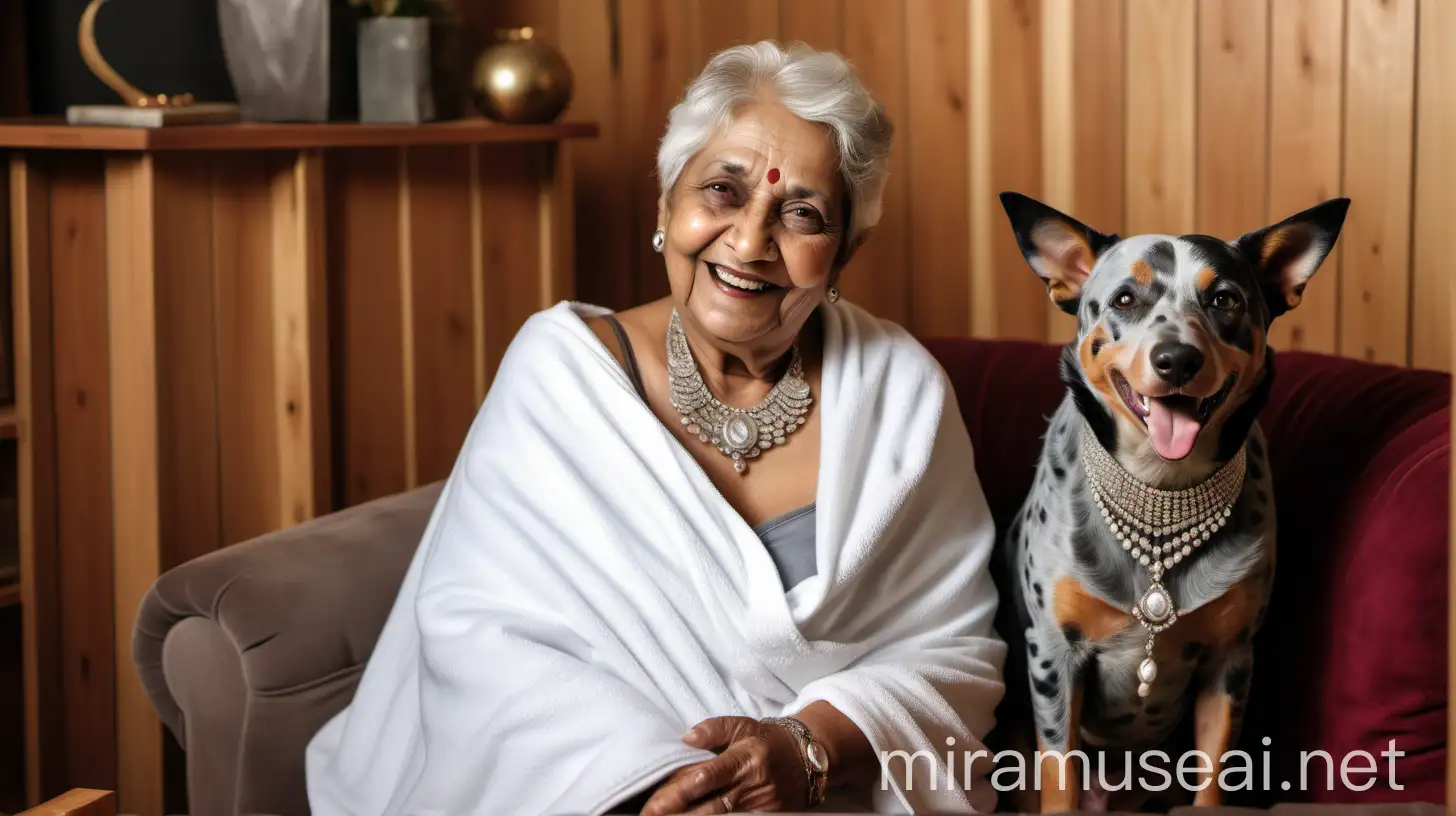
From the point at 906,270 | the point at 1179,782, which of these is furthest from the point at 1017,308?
the point at 1179,782

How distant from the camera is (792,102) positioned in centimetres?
177

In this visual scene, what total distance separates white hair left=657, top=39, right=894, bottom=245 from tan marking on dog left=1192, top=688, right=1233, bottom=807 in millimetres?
745

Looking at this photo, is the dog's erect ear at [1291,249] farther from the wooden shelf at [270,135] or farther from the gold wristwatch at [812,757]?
the wooden shelf at [270,135]

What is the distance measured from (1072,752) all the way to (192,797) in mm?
1125

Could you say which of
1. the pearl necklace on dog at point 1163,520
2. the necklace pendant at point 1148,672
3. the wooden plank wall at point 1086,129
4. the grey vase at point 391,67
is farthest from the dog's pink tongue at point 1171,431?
the grey vase at point 391,67

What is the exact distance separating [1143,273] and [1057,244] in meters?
0.14

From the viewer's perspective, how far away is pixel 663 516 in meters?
1.71

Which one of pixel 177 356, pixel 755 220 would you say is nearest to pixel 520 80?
pixel 177 356

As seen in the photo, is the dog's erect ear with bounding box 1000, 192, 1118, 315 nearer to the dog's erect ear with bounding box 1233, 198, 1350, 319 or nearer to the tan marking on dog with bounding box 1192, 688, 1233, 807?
the dog's erect ear with bounding box 1233, 198, 1350, 319

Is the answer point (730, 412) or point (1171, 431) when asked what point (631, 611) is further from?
point (1171, 431)

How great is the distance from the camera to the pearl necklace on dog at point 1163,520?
1.51 metres

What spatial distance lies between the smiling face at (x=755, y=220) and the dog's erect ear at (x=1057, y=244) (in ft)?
0.99

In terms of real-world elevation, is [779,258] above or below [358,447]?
above

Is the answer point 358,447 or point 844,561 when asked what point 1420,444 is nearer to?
point 844,561
